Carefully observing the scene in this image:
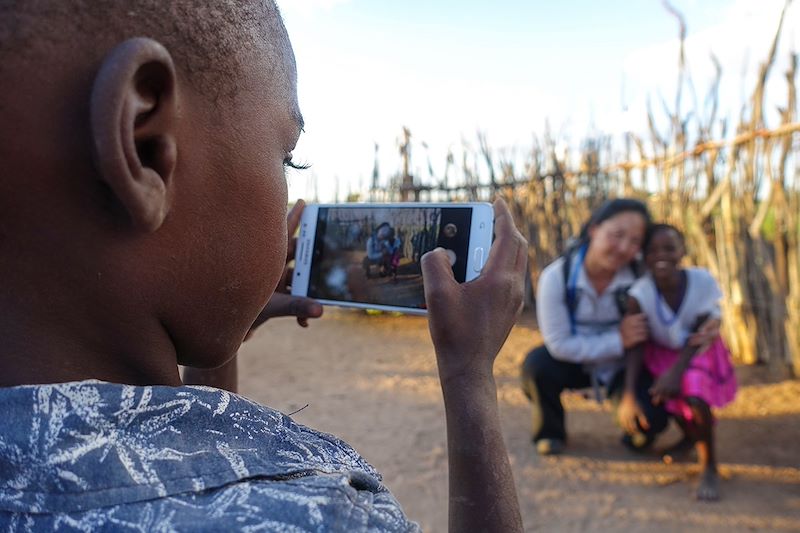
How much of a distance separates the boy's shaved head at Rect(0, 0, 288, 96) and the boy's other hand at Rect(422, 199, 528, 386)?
0.38 meters

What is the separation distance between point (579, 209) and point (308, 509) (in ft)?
23.3

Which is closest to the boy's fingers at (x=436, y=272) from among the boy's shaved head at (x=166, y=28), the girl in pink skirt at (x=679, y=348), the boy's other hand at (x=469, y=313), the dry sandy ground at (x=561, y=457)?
the boy's other hand at (x=469, y=313)

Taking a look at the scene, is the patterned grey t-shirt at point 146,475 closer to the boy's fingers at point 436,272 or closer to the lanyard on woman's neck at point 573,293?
the boy's fingers at point 436,272

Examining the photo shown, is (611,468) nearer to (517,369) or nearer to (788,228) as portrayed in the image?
(517,369)

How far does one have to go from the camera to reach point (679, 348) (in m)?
3.41

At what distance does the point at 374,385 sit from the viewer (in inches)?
200

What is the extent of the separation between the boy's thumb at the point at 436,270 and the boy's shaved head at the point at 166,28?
36 centimetres

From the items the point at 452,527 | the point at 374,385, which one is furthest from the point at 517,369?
the point at 452,527

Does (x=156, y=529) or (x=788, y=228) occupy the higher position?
(x=788, y=228)

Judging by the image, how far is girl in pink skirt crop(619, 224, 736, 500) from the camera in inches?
128

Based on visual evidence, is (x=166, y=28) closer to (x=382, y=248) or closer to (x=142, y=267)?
(x=142, y=267)

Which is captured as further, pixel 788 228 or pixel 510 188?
pixel 510 188

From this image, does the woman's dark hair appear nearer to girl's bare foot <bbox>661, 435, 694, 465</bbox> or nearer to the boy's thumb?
girl's bare foot <bbox>661, 435, 694, 465</bbox>

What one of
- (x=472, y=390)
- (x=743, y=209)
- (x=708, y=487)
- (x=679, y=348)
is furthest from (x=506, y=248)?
(x=743, y=209)
